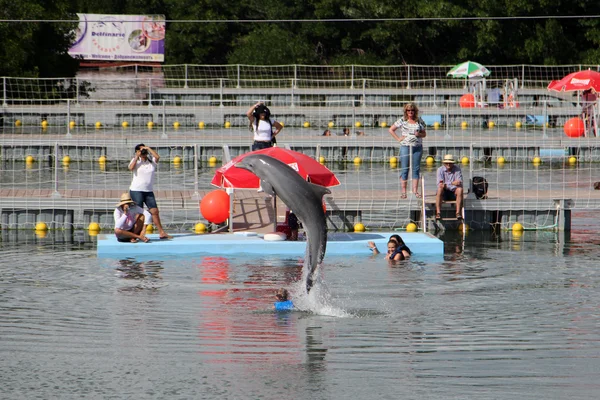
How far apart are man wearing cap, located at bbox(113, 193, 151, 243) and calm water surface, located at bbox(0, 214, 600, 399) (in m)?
0.62

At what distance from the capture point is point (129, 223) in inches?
724

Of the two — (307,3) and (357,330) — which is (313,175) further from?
(307,3)

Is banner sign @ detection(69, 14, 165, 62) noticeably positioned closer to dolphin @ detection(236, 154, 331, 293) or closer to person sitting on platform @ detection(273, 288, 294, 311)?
person sitting on platform @ detection(273, 288, 294, 311)

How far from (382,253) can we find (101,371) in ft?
27.6

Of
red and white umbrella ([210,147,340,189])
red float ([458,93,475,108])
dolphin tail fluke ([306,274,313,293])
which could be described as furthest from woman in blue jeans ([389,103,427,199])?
red float ([458,93,475,108])

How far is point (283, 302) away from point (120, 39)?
41072mm

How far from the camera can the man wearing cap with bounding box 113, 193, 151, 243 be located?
18297 millimetres

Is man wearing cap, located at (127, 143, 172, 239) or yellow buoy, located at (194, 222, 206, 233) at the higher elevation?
man wearing cap, located at (127, 143, 172, 239)

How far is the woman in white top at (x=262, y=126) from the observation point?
68.1ft

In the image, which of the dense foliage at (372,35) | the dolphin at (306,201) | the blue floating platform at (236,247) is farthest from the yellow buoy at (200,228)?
the dense foliage at (372,35)

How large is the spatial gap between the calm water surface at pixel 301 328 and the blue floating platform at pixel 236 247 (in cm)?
34

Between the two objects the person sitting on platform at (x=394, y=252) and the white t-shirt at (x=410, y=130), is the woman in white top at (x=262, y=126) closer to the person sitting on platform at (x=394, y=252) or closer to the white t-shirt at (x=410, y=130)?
the white t-shirt at (x=410, y=130)

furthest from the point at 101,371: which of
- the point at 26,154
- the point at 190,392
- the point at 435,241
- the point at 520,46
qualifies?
the point at 520,46

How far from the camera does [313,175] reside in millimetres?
17875
